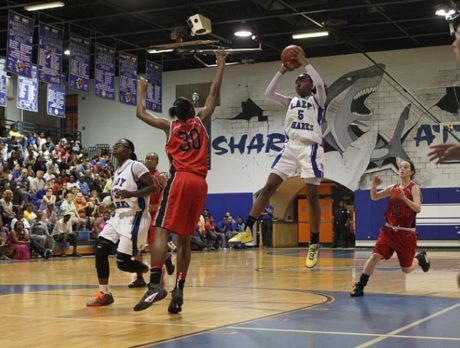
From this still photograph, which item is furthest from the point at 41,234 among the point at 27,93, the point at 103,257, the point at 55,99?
the point at 103,257

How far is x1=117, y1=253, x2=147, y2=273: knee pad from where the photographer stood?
6344mm

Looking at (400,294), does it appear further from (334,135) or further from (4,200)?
(334,135)

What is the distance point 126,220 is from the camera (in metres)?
6.32

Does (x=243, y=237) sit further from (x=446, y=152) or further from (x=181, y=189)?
(x=446, y=152)

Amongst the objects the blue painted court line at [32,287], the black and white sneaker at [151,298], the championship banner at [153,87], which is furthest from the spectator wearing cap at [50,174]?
the black and white sneaker at [151,298]

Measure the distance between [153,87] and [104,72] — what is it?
282cm

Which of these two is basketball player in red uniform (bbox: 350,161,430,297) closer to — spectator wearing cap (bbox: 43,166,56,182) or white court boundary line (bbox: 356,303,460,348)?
white court boundary line (bbox: 356,303,460,348)

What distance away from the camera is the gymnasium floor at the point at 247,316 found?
13.6 feet

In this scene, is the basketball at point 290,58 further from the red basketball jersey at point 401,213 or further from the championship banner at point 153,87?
the championship banner at point 153,87

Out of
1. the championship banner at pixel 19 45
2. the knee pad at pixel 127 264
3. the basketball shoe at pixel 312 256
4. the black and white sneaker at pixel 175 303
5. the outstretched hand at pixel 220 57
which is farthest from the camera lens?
the championship banner at pixel 19 45

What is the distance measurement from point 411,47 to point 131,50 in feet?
33.3

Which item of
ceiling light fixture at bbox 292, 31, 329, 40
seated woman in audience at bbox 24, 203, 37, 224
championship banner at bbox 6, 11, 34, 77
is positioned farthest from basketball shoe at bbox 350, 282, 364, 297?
ceiling light fixture at bbox 292, 31, 329, 40

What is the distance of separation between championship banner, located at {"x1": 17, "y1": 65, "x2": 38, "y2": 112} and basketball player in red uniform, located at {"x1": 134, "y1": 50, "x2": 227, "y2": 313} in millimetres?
14397

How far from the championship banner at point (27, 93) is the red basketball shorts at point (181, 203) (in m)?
14.6
